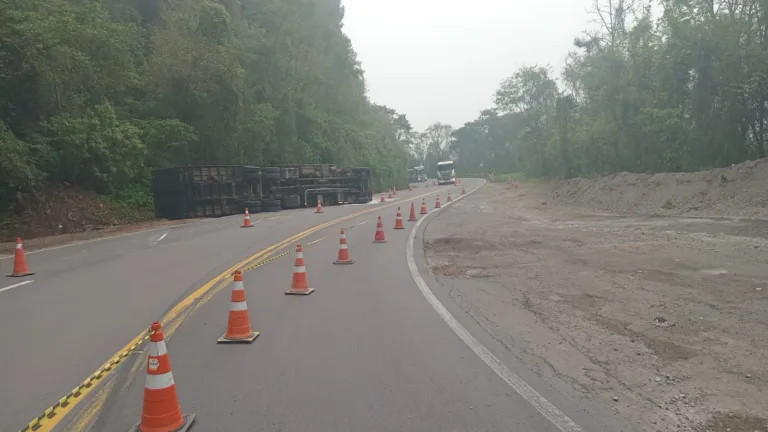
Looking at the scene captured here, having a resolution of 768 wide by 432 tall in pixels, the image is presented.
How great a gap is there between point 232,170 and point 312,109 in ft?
70.3

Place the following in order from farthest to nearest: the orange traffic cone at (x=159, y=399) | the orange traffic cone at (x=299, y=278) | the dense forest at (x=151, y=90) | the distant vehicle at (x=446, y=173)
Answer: the distant vehicle at (x=446, y=173) < the dense forest at (x=151, y=90) < the orange traffic cone at (x=299, y=278) < the orange traffic cone at (x=159, y=399)

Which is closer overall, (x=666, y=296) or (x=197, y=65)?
(x=666, y=296)

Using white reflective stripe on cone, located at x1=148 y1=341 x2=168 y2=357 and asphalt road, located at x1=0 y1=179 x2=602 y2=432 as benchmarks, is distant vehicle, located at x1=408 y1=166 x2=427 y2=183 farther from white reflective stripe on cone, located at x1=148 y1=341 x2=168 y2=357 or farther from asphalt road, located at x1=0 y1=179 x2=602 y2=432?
white reflective stripe on cone, located at x1=148 y1=341 x2=168 y2=357

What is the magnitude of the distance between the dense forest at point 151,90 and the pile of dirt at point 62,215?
2.04ft

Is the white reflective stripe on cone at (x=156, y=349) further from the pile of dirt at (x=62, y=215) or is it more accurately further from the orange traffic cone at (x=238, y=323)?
the pile of dirt at (x=62, y=215)

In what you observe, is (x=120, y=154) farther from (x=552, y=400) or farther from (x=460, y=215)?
(x=552, y=400)

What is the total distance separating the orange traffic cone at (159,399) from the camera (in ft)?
13.6

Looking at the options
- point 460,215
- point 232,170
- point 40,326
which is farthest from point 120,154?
point 40,326

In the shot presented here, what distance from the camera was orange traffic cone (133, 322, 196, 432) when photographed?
4.14 meters

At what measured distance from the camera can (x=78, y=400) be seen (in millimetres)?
4832

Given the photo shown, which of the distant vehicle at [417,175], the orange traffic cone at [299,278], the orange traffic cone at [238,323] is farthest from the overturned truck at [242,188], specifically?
the distant vehicle at [417,175]

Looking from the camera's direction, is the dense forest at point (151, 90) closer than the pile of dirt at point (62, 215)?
No

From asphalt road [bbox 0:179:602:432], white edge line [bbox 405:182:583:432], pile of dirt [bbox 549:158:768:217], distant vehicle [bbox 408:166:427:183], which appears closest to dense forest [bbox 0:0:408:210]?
asphalt road [bbox 0:179:602:432]

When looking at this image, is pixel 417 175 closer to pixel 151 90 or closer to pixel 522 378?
pixel 151 90
